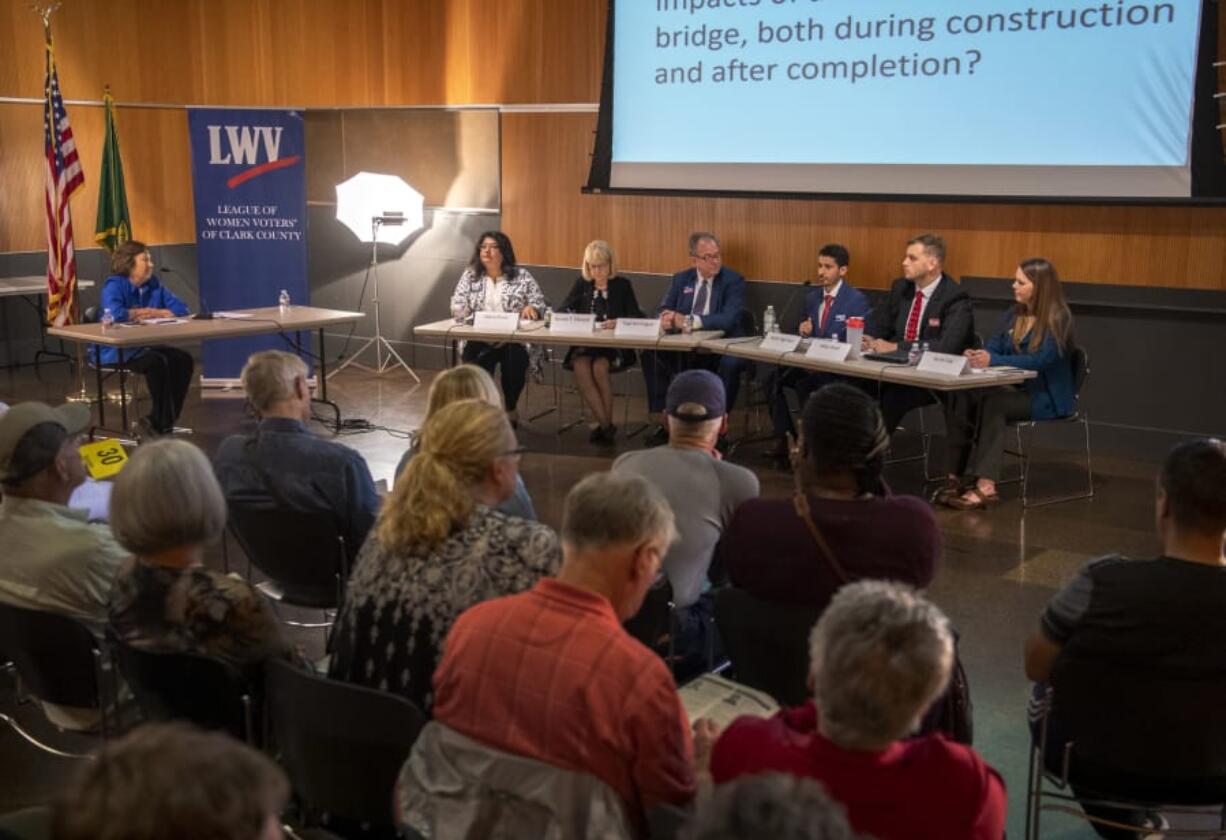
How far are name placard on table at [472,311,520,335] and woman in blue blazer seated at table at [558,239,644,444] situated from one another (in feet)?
1.58

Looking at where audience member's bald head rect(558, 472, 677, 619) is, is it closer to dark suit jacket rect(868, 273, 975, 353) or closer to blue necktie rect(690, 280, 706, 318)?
dark suit jacket rect(868, 273, 975, 353)

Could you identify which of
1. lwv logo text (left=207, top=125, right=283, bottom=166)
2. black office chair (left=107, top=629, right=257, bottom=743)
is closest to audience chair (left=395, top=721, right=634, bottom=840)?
black office chair (left=107, top=629, right=257, bottom=743)

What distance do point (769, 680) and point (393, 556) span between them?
0.88m

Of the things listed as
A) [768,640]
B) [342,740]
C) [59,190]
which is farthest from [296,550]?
[59,190]

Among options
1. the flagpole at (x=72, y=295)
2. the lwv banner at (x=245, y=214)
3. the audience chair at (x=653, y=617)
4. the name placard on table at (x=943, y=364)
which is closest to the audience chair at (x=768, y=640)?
the audience chair at (x=653, y=617)

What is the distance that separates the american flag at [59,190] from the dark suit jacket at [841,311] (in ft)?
16.9

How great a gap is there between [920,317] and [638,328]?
1613mm

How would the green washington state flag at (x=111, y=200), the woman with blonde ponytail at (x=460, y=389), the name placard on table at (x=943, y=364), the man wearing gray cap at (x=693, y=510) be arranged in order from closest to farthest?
the man wearing gray cap at (x=693, y=510), the woman with blonde ponytail at (x=460, y=389), the name placard on table at (x=943, y=364), the green washington state flag at (x=111, y=200)

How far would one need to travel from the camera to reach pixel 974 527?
18.1 feet

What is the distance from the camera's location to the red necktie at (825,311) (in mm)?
6887

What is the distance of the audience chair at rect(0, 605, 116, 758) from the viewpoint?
248cm

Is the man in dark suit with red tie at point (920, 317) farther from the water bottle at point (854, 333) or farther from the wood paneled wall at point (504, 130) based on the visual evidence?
the wood paneled wall at point (504, 130)

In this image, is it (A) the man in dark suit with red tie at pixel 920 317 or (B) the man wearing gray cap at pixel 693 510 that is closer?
(B) the man wearing gray cap at pixel 693 510

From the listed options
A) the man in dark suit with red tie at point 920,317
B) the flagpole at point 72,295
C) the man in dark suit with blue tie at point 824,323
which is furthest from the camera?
the flagpole at point 72,295
